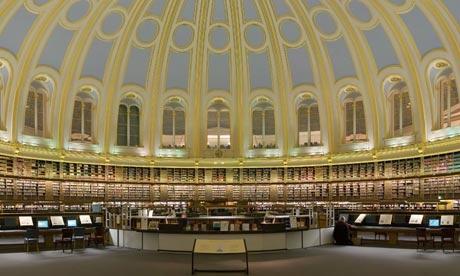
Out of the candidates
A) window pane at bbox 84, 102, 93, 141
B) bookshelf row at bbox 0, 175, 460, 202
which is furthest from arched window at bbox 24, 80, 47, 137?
bookshelf row at bbox 0, 175, 460, 202

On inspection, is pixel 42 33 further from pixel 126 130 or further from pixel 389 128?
pixel 389 128

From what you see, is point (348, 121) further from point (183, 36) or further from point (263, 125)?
point (183, 36)

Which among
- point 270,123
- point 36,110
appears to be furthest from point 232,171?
point 36,110

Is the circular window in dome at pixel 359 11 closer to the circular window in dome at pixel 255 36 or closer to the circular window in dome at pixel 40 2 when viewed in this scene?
the circular window in dome at pixel 255 36

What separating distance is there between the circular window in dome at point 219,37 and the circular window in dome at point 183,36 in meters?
1.34

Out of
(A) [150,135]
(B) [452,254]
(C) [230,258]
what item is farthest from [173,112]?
(B) [452,254]

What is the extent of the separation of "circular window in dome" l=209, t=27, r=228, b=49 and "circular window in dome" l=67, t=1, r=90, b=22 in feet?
26.0

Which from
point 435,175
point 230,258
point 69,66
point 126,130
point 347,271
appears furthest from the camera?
point 126,130

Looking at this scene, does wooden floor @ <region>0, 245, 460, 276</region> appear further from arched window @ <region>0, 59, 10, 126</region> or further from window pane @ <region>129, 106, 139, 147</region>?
window pane @ <region>129, 106, 139, 147</region>

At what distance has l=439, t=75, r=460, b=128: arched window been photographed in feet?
84.2

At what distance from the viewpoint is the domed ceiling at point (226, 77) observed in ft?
87.1

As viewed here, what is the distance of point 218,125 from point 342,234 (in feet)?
54.1

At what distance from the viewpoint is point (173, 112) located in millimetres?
33875

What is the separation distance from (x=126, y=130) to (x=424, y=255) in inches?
870
